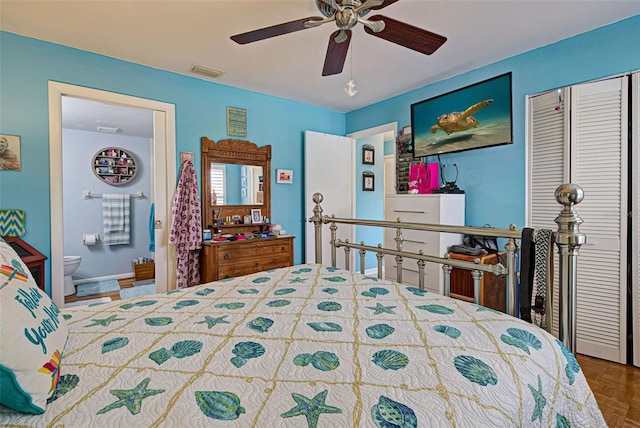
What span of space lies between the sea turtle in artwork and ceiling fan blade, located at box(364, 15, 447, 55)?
1.25 m

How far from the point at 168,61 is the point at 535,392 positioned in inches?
136

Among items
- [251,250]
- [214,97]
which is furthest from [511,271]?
[214,97]

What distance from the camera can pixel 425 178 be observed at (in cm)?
335

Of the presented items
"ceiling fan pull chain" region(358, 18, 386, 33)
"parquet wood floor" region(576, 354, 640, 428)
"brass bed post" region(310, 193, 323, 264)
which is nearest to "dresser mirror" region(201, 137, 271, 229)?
"brass bed post" region(310, 193, 323, 264)

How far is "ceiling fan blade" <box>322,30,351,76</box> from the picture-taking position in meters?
1.84

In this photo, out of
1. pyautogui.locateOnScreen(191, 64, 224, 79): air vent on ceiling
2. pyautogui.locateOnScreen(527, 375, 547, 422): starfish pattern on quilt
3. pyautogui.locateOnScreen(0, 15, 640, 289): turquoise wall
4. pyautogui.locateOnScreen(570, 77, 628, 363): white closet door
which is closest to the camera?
pyautogui.locateOnScreen(527, 375, 547, 422): starfish pattern on quilt

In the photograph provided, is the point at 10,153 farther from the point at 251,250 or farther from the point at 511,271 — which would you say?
the point at 511,271

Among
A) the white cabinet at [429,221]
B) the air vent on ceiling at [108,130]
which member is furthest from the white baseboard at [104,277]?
the white cabinet at [429,221]

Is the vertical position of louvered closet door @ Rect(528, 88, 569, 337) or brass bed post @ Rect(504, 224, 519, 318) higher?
louvered closet door @ Rect(528, 88, 569, 337)

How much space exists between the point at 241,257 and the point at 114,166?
3.19 meters

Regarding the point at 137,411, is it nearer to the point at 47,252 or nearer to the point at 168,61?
the point at 47,252

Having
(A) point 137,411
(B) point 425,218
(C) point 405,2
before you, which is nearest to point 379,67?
(C) point 405,2

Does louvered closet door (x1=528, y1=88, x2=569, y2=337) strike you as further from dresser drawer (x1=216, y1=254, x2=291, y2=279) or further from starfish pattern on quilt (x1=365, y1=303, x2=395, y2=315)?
dresser drawer (x1=216, y1=254, x2=291, y2=279)

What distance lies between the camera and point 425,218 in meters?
3.05
